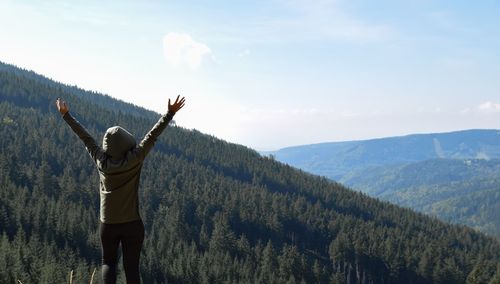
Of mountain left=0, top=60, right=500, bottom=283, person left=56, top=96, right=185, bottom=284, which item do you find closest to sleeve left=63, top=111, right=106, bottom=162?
person left=56, top=96, right=185, bottom=284

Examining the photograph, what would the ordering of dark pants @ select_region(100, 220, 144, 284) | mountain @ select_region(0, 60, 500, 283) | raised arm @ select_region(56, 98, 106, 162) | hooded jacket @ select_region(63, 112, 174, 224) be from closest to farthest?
hooded jacket @ select_region(63, 112, 174, 224) → dark pants @ select_region(100, 220, 144, 284) → raised arm @ select_region(56, 98, 106, 162) → mountain @ select_region(0, 60, 500, 283)

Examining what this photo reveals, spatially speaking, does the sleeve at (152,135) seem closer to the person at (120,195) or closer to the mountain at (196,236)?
the person at (120,195)

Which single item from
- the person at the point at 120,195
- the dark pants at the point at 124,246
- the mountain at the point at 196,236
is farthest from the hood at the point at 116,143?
the mountain at the point at 196,236

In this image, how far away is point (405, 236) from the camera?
172 m

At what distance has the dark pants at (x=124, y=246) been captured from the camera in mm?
7723

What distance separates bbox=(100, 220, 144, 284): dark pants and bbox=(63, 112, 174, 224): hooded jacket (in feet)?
0.39

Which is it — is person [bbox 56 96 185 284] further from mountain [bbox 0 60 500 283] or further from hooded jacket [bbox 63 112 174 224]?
mountain [bbox 0 60 500 283]

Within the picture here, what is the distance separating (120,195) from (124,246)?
Answer: 0.92 metres

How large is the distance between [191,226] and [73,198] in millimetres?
38350

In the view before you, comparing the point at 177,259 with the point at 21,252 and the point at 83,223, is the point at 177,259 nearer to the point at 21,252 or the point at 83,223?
the point at 83,223

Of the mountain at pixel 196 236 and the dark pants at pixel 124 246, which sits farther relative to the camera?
the mountain at pixel 196 236

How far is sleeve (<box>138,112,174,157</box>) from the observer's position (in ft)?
25.4

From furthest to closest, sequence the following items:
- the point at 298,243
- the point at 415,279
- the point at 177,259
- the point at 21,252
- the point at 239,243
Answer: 1. the point at 298,243
2. the point at 415,279
3. the point at 239,243
4. the point at 177,259
5. the point at 21,252

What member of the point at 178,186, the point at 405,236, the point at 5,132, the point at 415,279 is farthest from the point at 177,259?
the point at 5,132
